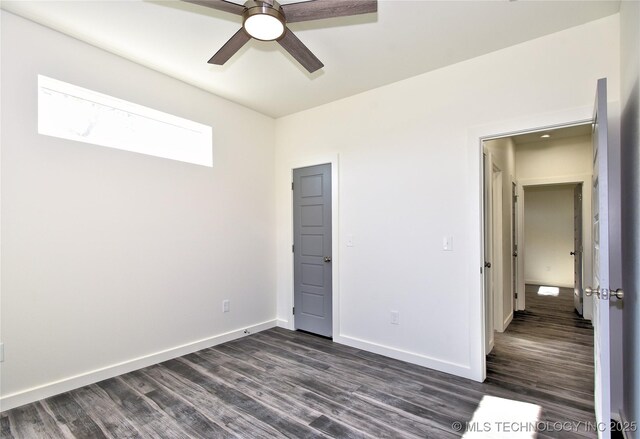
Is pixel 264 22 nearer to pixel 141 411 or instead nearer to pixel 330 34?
pixel 330 34

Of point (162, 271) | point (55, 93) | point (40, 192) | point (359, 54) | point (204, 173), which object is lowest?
point (162, 271)

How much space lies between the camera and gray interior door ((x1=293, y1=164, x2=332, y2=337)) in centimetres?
385

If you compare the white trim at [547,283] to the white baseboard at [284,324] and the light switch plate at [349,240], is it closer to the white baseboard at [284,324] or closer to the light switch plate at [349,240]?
the light switch plate at [349,240]

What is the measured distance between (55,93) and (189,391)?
8.88ft

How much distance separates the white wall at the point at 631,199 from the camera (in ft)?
5.48

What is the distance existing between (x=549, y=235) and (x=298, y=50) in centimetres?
785

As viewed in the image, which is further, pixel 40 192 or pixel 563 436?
pixel 40 192

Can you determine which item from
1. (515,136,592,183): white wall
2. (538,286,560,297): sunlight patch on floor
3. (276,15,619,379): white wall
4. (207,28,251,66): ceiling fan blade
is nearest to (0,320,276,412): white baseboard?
(276,15,619,379): white wall

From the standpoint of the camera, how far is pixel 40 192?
241cm

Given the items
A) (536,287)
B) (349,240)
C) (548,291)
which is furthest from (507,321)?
(536,287)

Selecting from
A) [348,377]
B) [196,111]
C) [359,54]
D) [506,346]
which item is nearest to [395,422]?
[348,377]

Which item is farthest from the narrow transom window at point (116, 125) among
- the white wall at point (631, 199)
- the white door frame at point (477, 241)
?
the white wall at point (631, 199)

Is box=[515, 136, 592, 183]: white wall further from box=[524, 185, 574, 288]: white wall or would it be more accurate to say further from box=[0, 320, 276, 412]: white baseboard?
box=[0, 320, 276, 412]: white baseboard

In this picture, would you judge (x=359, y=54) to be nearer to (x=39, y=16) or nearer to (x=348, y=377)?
(x=39, y=16)
